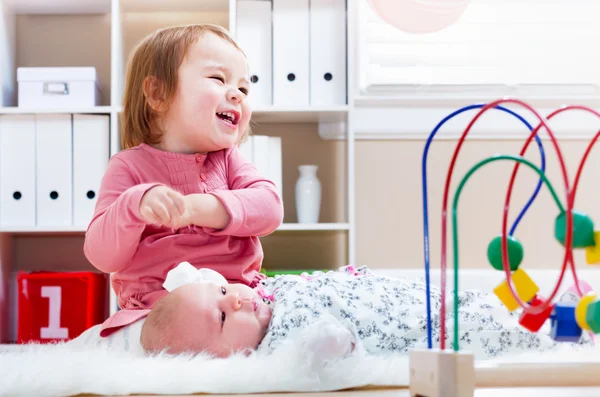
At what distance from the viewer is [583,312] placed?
0.69m

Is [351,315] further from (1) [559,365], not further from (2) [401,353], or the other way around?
(1) [559,365]

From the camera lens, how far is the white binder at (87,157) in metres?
2.19

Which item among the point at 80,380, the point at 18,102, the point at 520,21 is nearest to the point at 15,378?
the point at 80,380

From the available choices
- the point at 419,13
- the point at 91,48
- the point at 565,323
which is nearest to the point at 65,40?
the point at 91,48

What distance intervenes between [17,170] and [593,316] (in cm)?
189

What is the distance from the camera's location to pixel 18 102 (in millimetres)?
2219

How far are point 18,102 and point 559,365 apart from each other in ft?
6.23

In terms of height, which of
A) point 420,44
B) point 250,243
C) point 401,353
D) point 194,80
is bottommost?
point 401,353

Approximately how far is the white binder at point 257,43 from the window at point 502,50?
387mm

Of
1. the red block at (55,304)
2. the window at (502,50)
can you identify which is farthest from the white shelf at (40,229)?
the window at (502,50)

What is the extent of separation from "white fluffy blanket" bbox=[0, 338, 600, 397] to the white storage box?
1.35 meters

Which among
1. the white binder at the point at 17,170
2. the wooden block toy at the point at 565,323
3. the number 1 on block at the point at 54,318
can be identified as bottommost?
the number 1 on block at the point at 54,318

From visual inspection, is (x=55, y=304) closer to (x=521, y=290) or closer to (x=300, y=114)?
(x=300, y=114)

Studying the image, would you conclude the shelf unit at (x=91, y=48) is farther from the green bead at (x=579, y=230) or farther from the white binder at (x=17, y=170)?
the green bead at (x=579, y=230)
